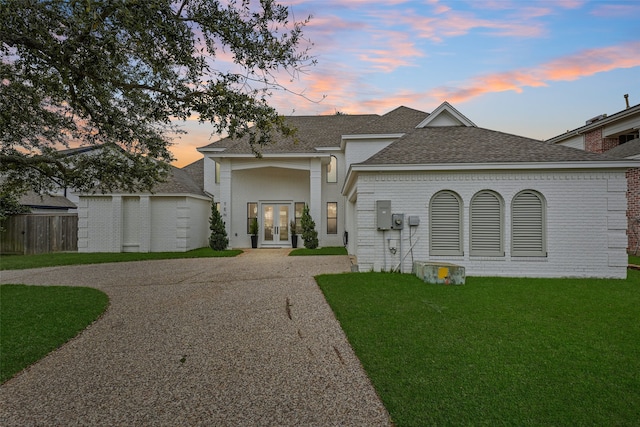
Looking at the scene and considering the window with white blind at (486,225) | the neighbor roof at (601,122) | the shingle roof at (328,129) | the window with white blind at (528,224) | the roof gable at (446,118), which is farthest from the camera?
the neighbor roof at (601,122)

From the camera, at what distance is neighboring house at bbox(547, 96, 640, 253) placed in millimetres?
14289

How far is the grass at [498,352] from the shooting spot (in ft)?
9.23

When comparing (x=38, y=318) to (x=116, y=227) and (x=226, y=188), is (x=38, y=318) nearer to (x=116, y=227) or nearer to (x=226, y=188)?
(x=226, y=188)

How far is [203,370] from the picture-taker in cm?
367

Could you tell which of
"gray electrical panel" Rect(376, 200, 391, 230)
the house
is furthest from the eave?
"gray electrical panel" Rect(376, 200, 391, 230)

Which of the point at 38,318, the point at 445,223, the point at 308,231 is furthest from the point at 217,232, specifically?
the point at 445,223

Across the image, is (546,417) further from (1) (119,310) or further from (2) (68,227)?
(2) (68,227)

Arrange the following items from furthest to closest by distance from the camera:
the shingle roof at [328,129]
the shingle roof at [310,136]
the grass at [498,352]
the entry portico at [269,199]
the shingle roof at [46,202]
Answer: the shingle roof at [46,202], the entry portico at [269,199], the shingle roof at [310,136], the shingle roof at [328,129], the grass at [498,352]

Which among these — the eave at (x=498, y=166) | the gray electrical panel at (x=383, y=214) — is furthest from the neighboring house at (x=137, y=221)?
the gray electrical panel at (x=383, y=214)

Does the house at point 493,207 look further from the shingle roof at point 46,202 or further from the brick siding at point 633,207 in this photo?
the shingle roof at point 46,202

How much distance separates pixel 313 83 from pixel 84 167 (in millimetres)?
5814

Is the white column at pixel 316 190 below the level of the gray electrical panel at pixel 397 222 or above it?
above

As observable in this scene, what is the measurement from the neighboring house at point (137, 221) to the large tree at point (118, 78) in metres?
7.88

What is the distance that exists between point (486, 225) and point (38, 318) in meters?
10.4
